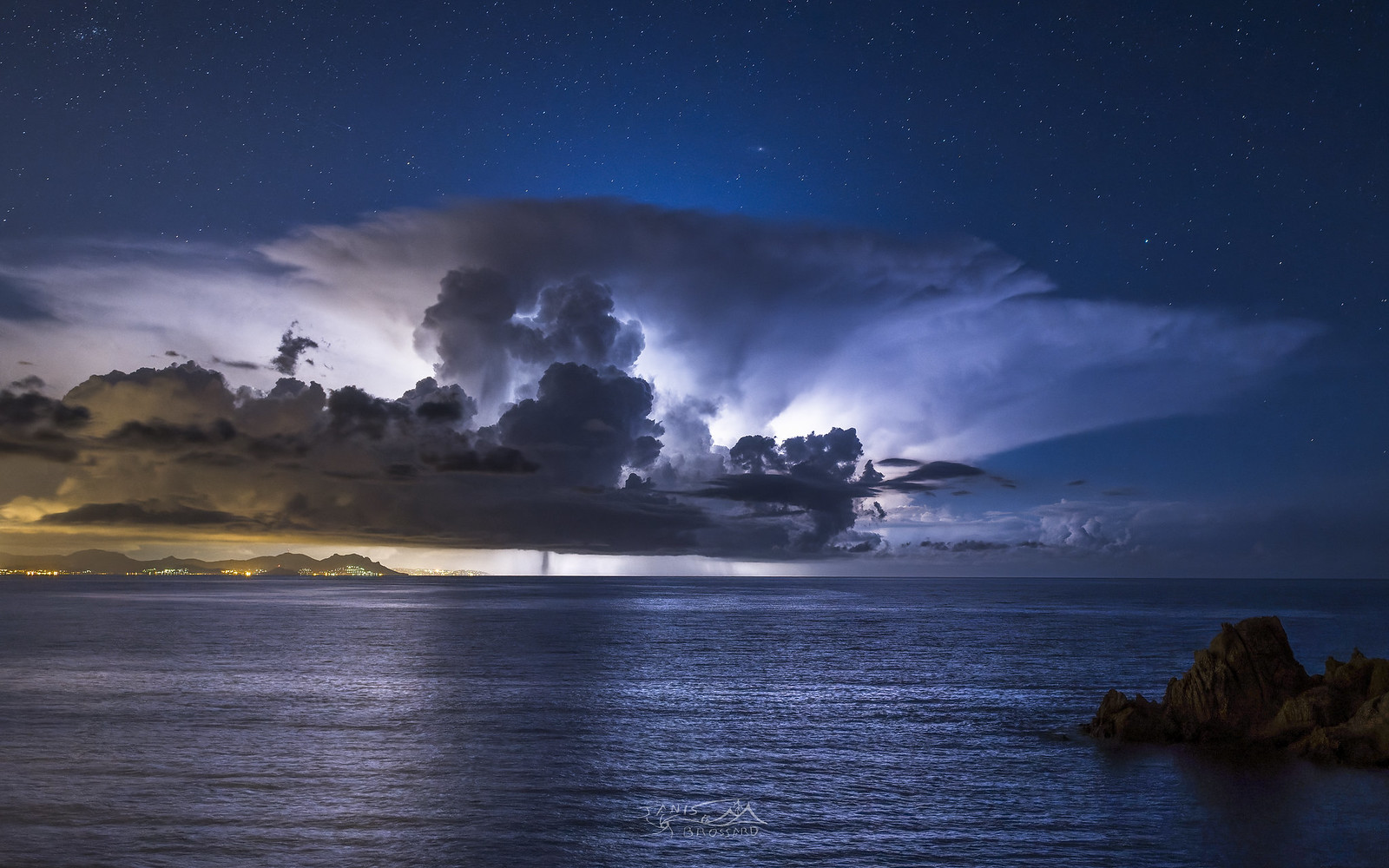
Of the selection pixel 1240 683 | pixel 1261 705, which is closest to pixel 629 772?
pixel 1240 683

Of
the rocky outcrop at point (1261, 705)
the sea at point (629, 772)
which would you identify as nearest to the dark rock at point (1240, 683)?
the rocky outcrop at point (1261, 705)

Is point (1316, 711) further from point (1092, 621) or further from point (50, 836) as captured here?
point (1092, 621)

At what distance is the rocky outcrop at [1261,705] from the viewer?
130 feet

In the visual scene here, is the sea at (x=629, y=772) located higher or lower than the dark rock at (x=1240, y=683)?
lower

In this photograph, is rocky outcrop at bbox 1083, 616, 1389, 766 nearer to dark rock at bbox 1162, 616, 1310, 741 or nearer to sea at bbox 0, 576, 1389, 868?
dark rock at bbox 1162, 616, 1310, 741

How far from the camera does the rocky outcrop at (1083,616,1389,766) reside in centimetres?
3972

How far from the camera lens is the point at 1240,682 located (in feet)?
147

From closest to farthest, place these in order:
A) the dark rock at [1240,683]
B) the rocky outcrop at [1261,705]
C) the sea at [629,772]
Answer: the sea at [629,772] → the rocky outcrop at [1261,705] → the dark rock at [1240,683]

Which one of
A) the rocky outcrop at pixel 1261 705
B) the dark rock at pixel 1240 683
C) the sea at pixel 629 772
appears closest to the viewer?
the sea at pixel 629 772

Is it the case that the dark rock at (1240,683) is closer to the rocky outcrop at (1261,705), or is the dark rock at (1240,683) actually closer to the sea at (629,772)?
the rocky outcrop at (1261,705)

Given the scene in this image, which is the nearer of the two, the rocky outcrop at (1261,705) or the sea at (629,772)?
the sea at (629,772)

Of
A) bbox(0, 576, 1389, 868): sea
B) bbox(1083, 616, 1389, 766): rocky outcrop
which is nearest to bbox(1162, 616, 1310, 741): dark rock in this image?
bbox(1083, 616, 1389, 766): rocky outcrop

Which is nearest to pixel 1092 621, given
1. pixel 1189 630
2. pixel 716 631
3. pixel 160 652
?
pixel 1189 630

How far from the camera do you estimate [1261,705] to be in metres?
44.0
